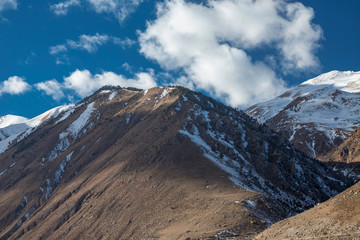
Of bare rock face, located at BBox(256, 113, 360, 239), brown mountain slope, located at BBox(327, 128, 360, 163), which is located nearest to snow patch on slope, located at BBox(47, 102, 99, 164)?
bare rock face, located at BBox(256, 113, 360, 239)

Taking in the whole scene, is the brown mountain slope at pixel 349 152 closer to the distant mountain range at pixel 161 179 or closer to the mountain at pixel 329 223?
the distant mountain range at pixel 161 179

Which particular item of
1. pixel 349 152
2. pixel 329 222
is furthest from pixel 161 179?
pixel 349 152

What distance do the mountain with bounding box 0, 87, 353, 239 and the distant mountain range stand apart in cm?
30

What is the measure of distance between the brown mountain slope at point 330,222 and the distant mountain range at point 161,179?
8.38ft

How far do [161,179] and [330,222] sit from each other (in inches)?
1990

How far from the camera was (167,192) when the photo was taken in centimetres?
7100

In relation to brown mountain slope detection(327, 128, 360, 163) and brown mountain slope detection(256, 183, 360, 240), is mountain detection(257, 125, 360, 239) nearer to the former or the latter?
brown mountain slope detection(256, 183, 360, 240)

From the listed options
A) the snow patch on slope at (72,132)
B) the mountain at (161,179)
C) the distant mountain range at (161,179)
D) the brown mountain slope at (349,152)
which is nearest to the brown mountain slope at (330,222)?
the distant mountain range at (161,179)

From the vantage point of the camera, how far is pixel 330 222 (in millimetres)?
30641

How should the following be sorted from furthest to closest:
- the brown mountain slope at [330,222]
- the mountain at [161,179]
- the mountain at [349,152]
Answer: the mountain at [349,152]
the mountain at [161,179]
the brown mountain slope at [330,222]

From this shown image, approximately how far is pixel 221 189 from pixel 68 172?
64.8 m

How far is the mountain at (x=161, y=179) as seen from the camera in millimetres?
59094

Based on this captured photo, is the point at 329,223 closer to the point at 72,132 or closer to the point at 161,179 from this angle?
the point at 161,179

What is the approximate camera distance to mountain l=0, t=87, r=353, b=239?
5909cm
